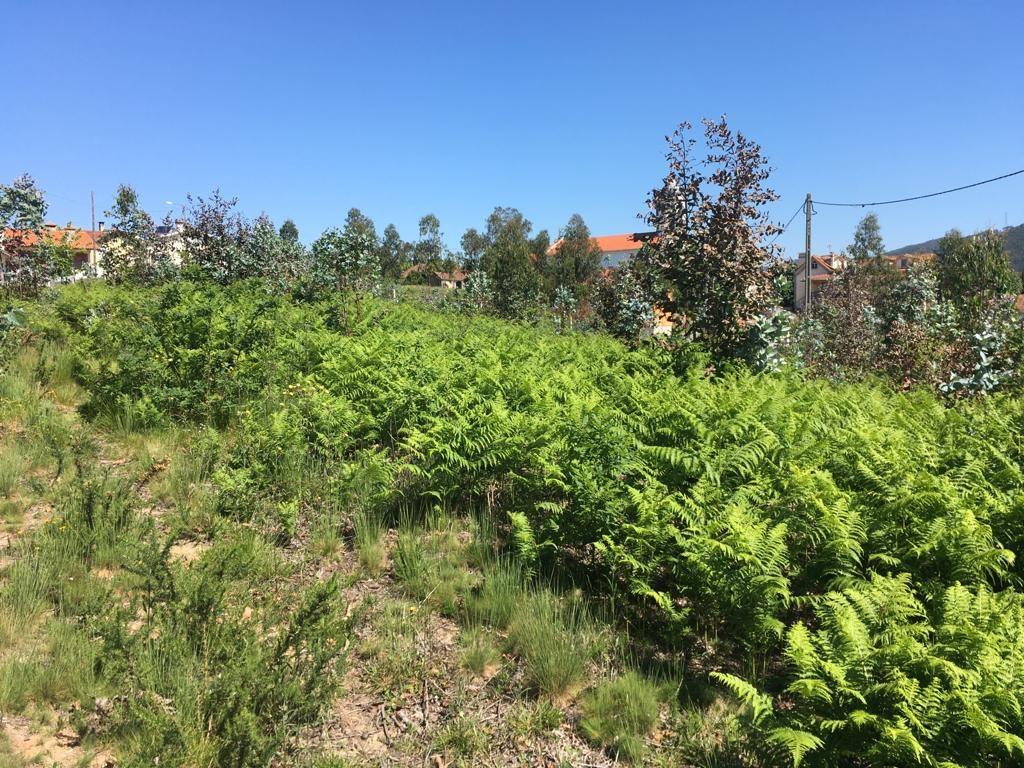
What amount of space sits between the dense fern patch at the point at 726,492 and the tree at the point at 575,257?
37.7m

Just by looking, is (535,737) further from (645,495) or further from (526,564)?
(645,495)

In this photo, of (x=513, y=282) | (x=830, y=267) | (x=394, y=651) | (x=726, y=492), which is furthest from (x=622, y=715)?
(x=830, y=267)

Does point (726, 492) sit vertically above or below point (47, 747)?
above

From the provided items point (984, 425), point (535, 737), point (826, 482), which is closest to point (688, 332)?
point (984, 425)

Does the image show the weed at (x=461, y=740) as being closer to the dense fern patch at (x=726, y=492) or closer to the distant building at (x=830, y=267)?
the dense fern patch at (x=726, y=492)

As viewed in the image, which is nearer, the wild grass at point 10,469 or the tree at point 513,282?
the wild grass at point 10,469

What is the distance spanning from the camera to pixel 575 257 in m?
47.3

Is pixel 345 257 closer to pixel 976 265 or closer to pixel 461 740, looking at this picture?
pixel 461 740

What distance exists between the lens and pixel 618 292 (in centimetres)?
1441

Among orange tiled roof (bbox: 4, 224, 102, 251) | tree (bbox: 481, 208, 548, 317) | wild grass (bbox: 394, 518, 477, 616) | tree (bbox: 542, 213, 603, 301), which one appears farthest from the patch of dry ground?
tree (bbox: 542, 213, 603, 301)

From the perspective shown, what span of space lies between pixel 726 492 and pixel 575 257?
44.7 m

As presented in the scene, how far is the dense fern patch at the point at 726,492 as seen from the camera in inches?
91.4

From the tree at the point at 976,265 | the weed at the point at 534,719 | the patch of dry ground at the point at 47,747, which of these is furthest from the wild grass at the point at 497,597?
the tree at the point at 976,265

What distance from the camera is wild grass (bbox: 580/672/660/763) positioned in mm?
2660
